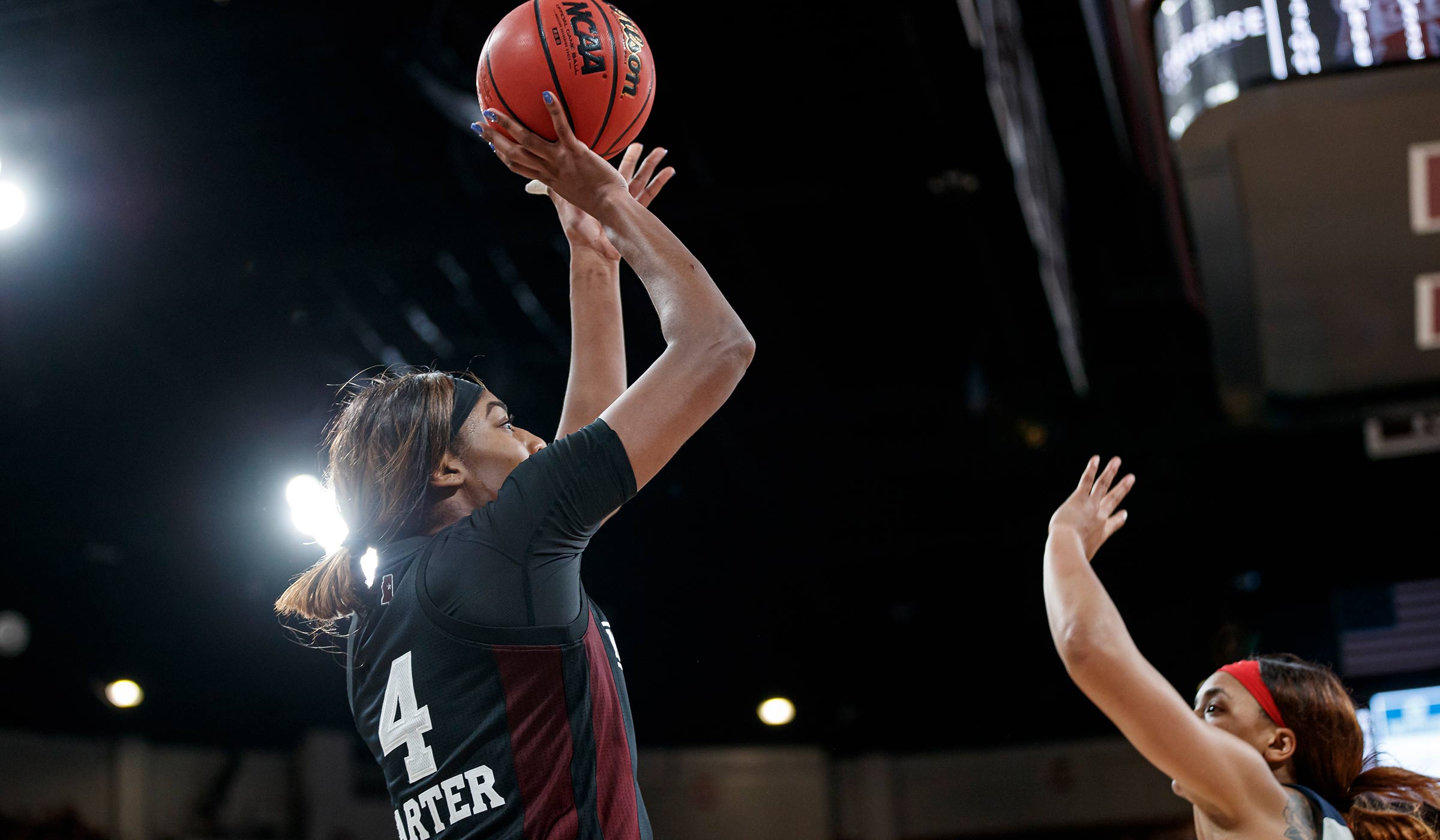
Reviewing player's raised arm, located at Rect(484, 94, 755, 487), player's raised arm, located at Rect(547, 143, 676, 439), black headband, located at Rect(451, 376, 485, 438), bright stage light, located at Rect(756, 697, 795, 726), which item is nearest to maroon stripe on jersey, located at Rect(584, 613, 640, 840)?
player's raised arm, located at Rect(484, 94, 755, 487)

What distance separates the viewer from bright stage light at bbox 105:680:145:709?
8.83m

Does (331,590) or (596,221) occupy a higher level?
(596,221)

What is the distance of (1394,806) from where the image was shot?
6.81 ft

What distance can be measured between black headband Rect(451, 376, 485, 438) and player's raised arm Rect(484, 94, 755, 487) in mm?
301

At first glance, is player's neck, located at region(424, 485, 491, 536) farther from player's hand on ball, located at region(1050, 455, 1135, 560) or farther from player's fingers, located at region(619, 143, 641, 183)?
player's hand on ball, located at region(1050, 455, 1135, 560)

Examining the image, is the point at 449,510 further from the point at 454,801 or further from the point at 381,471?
the point at 454,801

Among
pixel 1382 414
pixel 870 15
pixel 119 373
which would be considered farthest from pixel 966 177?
pixel 119 373

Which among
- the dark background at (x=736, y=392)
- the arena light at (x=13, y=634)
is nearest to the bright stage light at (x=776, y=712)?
the dark background at (x=736, y=392)

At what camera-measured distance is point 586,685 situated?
1.67 meters

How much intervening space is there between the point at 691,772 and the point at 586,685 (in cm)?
1062

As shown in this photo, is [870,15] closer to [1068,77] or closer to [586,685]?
[1068,77]

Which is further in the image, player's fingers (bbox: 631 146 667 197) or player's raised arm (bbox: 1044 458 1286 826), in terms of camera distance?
player's fingers (bbox: 631 146 667 197)

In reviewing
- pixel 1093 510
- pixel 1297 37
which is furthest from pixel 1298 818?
pixel 1297 37

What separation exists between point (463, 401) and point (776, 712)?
401 inches
